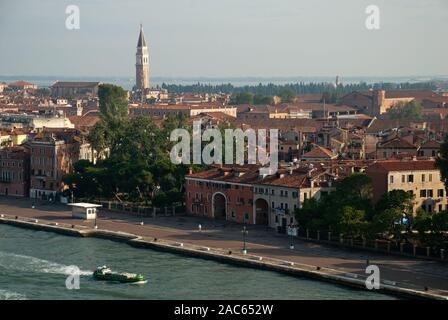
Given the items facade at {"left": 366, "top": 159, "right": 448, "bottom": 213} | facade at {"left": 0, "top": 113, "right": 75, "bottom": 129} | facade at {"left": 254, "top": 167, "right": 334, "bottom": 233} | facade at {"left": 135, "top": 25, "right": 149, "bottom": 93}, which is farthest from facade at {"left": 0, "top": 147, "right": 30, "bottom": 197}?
facade at {"left": 135, "top": 25, "right": 149, "bottom": 93}

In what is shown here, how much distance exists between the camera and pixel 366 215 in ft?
76.2

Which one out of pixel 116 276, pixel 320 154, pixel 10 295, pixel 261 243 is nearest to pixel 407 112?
pixel 320 154

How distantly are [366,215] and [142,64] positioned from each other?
66.9m

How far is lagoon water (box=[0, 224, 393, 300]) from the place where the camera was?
1873 cm

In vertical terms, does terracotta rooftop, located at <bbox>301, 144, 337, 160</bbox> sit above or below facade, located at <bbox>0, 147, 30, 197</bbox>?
above

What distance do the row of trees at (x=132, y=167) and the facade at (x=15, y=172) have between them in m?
2.02

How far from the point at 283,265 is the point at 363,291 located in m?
→ 2.35

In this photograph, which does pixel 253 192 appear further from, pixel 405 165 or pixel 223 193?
pixel 405 165

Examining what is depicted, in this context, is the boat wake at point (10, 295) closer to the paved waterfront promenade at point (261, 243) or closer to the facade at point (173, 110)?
the paved waterfront promenade at point (261, 243)

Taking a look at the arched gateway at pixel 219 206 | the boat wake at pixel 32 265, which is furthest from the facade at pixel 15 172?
the boat wake at pixel 32 265

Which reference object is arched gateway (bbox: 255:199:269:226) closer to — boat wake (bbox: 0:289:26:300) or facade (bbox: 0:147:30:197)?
boat wake (bbox: 0:289:26:300)

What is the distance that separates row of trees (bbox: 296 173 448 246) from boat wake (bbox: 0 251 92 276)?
515 cm
